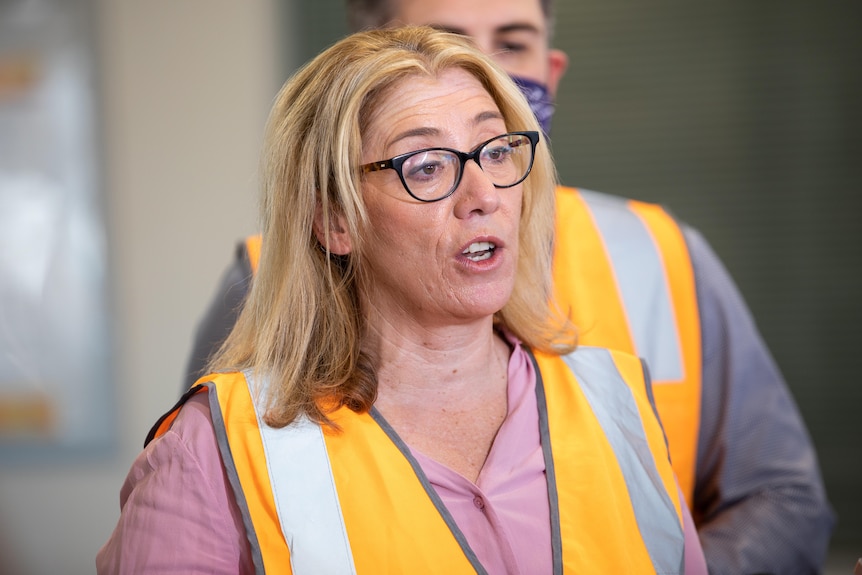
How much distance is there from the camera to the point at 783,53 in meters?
3.27

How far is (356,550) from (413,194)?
449 mm

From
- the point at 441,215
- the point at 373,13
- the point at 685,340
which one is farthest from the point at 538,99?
the point at 441,215

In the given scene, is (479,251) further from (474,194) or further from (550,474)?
(550,474)

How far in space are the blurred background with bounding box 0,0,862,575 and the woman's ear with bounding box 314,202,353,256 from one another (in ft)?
6.37

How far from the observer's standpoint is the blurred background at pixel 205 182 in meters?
3.21

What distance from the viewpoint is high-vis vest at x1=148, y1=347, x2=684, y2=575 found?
1.20 metres

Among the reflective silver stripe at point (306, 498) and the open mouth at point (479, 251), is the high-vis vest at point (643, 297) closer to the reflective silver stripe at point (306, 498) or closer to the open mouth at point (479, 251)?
the open mouth at point (479, 251)

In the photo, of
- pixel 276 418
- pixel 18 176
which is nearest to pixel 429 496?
pixel 276 418

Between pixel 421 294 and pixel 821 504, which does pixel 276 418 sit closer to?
pixel 421 294

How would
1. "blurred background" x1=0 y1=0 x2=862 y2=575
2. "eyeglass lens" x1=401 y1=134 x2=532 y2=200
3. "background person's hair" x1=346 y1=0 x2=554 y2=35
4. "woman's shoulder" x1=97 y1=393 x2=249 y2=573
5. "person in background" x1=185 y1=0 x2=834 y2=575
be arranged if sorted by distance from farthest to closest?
"blurred background" x1=0 y1=0 x2=862 y2=575 → "background person's hair" x1=346 y1=0 x2=554 y2=35 → "person in background" x1=185 y1=0 x2=834 y2=575 → "eyeglass lens" x1=401 y1=134 x2=532 y2=200 → "woman's shoulder" x1=97 y1=393 x2=249 y2=573

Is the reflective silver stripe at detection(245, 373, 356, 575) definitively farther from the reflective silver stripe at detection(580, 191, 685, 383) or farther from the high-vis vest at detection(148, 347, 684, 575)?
the reflective silver stripe at detection(580, 191, 685, 383)

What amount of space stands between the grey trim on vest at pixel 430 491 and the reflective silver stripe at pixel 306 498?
85 millimetres

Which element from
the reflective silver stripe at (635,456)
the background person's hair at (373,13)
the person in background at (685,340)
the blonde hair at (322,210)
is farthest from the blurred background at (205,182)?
the reflective silver stripe at (635,456)

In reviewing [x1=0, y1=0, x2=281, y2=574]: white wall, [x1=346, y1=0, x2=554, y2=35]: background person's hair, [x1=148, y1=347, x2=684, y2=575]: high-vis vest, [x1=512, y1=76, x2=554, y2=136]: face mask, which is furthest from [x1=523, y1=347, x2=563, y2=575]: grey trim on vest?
[x1=0, y1=0, x2=281, y2=574]: white wall
